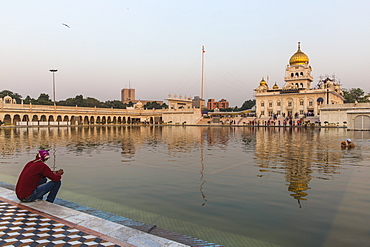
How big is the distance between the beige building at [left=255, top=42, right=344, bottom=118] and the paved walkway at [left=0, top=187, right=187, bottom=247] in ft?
236

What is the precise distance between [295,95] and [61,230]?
75.4 meters

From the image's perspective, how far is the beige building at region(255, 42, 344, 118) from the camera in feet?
235

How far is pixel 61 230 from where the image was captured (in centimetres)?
458

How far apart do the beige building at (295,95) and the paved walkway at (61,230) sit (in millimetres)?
71810

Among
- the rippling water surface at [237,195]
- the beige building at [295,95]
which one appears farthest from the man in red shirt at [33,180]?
the beige building at [295,95]

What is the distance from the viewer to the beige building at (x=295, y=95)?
A: 71500 millimetres

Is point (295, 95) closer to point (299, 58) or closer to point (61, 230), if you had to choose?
point (299, 58)

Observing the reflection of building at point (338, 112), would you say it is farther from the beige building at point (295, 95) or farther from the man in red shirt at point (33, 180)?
the man in red shirt at point (33, 180)

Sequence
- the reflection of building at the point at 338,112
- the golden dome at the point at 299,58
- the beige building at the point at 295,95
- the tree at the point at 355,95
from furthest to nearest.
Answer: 1. the tree at the point at 355,95
2. the golden dome at the point at 299,58
3. the beige building at the point at 295,95
4. the reflection of building at the point at 338,112

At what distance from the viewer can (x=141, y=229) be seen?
485cm

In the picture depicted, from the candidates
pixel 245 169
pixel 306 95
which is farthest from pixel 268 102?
pixel 245 169

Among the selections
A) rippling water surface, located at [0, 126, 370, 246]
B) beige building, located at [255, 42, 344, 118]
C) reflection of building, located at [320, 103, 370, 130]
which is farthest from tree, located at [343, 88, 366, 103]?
rippling water surface, located at [0, 126, 370, 246]

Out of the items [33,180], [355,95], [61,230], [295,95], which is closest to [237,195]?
[61,230]

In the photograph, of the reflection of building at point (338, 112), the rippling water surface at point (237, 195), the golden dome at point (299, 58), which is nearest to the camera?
the rippling water surface at point (237, 195)
